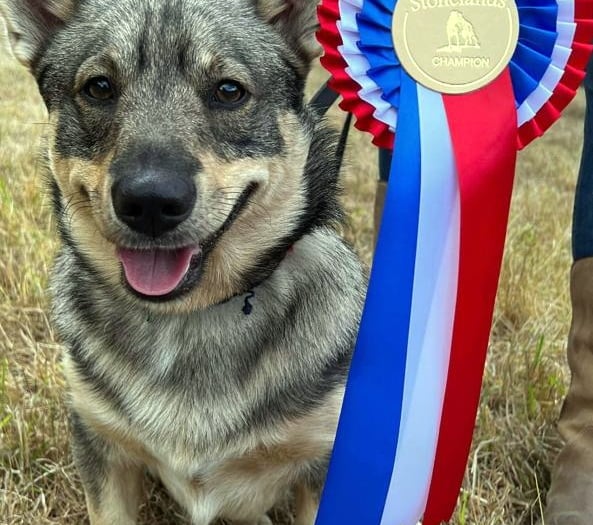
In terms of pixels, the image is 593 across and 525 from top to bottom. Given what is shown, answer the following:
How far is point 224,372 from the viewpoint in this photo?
2000mm

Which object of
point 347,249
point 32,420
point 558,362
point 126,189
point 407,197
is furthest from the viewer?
point 558,362

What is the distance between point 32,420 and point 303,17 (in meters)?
1.58

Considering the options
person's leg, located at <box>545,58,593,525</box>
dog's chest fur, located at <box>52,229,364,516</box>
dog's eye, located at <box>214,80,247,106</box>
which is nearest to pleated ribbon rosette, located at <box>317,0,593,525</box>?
dog's chest fur, located at <box>52,229,364,516</box>

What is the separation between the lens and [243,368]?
6.57 ft

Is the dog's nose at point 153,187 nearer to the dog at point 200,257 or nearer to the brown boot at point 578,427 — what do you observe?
the dog at point 200,257

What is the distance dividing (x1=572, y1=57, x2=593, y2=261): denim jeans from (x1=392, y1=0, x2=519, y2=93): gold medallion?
1.76 ft

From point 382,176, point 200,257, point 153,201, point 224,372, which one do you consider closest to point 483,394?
point 382,176

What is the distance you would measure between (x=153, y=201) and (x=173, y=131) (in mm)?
211

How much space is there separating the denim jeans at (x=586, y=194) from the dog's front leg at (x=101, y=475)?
59.6 inches

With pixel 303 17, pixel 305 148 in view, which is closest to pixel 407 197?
pixel 305 148

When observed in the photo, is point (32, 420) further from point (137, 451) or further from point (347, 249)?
point (347, 249)

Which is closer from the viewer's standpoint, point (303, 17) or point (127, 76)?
point (127, 76)

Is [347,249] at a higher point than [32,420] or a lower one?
higher

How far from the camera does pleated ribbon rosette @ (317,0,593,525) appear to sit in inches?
70.7
